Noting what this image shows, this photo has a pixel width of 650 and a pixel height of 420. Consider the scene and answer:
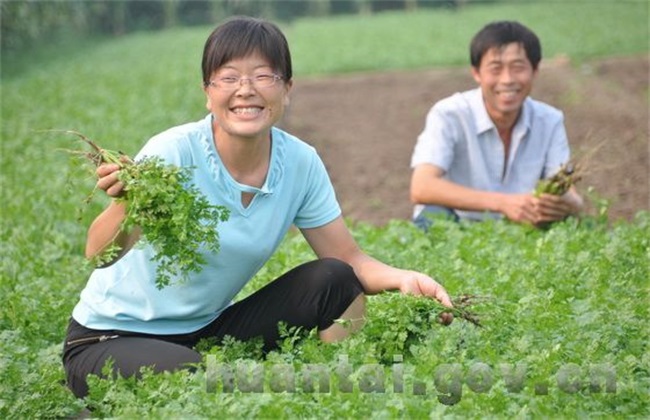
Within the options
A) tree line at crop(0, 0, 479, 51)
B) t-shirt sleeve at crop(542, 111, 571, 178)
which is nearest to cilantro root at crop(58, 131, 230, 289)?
t-shirt sleeve at crop(542, 111, 571, 178)

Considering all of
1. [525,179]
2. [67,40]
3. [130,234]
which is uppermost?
[130,234]

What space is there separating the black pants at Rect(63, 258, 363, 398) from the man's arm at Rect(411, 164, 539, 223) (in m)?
2.45

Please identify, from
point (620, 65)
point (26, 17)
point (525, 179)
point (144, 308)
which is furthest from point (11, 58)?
point (144, 308)

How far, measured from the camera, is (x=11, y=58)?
26.8m

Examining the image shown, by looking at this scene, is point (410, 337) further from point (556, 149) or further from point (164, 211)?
point (556, 149)

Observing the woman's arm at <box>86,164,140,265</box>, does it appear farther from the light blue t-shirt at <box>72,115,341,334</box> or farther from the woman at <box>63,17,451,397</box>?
the light blue t-shirt at <box>72,115,341,334</box>

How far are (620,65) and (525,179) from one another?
1402 cm

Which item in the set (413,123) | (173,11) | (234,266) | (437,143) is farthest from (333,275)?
(173,11)

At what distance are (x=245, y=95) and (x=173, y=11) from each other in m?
38.5

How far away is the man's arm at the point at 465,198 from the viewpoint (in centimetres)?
721

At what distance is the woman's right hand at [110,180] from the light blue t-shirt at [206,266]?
0.30 metres

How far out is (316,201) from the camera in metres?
5.14

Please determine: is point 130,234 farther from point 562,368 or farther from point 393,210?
point 393,210

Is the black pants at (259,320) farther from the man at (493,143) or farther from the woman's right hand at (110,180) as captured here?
the man at (493,143)
